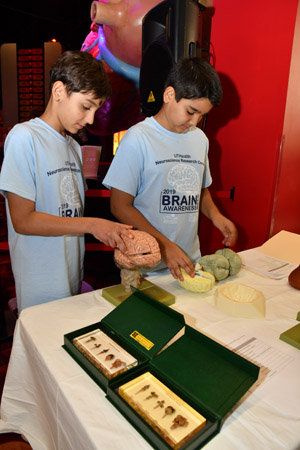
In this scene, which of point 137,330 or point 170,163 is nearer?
point 137,330

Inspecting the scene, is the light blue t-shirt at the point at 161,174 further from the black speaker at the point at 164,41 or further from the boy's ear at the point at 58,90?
the black speaker at the point at 164,41

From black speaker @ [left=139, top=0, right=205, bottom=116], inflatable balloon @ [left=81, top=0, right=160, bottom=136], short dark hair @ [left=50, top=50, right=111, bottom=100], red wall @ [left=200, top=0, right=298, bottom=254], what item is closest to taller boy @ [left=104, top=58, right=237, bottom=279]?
short dark hair @ [left=50, top=50, right=111, bottom=100]

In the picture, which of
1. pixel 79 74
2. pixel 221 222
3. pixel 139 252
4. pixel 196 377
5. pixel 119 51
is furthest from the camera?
pixel 119 51

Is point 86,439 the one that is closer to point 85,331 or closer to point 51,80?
point 85,331

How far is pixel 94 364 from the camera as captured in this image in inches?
28.3

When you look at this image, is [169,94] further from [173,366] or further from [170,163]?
[173,366]

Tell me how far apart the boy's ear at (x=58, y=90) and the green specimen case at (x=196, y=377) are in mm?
833

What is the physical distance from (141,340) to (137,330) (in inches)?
1.5

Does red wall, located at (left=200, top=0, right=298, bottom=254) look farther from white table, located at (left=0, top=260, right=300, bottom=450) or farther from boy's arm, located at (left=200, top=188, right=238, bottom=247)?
white table, located at (left=0, top=260, right=300, bottom=450)

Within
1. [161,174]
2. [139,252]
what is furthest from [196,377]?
[161,174]

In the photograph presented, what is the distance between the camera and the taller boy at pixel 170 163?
1269 mm

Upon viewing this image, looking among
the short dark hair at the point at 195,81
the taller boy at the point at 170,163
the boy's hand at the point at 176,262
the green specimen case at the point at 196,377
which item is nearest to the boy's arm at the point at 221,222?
the taller boy at the point at 170,163

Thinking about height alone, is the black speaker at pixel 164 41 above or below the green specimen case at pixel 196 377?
above

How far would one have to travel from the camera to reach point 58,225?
1026mm
